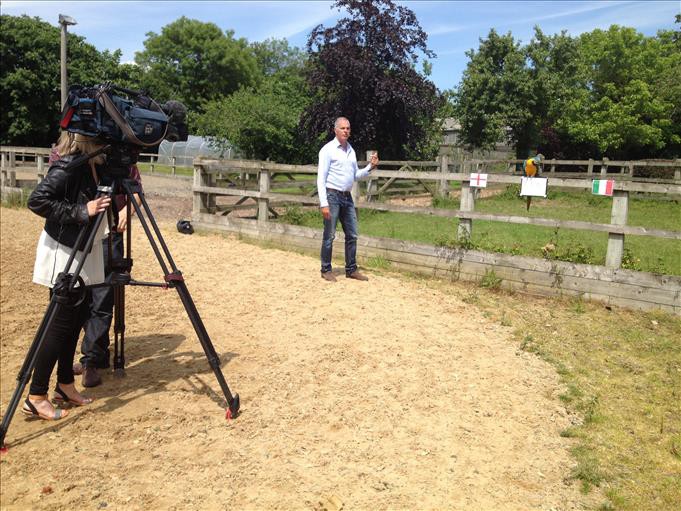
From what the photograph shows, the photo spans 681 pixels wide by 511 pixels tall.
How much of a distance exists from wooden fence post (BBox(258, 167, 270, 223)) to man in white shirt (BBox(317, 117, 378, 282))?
8.81 ft

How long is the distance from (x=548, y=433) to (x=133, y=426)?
8.18ft

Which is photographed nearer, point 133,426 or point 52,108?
point 133,426

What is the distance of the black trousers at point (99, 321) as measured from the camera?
170 inches

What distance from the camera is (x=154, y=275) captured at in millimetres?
7723

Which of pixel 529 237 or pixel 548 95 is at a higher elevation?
pixel 548 95

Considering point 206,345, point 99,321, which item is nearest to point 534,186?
point 206,345

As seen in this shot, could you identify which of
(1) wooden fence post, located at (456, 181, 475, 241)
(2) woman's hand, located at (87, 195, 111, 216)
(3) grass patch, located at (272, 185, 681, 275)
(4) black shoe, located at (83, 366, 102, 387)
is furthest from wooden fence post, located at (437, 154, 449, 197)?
(2) woman's hand, located at (87, 195, 111, 216)

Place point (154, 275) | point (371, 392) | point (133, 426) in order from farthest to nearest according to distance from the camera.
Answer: point (154, 275) < point (371, 392) < point (133, 426)

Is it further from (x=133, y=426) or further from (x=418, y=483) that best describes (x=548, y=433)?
(x=133, y=426)

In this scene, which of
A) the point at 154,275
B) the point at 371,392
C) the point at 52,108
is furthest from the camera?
the point at 52,108

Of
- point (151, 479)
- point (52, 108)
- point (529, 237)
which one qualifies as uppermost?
point (52, 108)

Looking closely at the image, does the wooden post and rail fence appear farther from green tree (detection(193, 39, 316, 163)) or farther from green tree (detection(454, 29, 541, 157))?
green tree (detection(454, 29, 541, 157))

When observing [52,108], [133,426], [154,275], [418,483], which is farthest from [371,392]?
[52,108]

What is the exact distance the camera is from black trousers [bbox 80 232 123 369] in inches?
170
